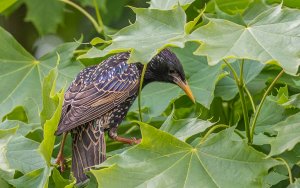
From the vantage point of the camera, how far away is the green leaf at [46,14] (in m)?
5.94

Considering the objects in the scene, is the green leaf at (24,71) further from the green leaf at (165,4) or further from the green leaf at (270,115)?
the green leaf at (270,115)

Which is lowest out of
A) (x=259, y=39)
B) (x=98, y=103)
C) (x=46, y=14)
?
(x=46, y=14)

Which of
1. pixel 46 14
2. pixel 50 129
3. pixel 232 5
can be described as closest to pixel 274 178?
pixel 50 129

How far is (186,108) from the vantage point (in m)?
4.07

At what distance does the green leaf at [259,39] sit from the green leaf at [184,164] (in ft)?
0.93

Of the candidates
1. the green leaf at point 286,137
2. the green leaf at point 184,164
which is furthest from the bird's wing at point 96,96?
the green leaf at point 286,137

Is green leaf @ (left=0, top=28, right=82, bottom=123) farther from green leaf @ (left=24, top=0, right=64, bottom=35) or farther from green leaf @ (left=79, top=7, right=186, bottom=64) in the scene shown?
green leaf @ (left=24, top=0, right=64, bottom=35)

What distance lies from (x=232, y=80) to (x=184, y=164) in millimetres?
945

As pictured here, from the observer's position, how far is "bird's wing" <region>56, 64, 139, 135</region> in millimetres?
3657

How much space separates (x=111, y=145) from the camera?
391cm

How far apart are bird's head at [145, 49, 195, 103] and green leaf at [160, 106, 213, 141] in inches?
28.2

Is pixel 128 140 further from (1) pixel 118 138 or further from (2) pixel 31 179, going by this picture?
(2) pixel 31 179

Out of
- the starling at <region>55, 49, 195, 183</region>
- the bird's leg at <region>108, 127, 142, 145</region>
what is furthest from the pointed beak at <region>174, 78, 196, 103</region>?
the bird's leg at <region>108, 127, 142, 145</region>

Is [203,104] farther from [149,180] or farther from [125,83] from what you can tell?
[149,180]
